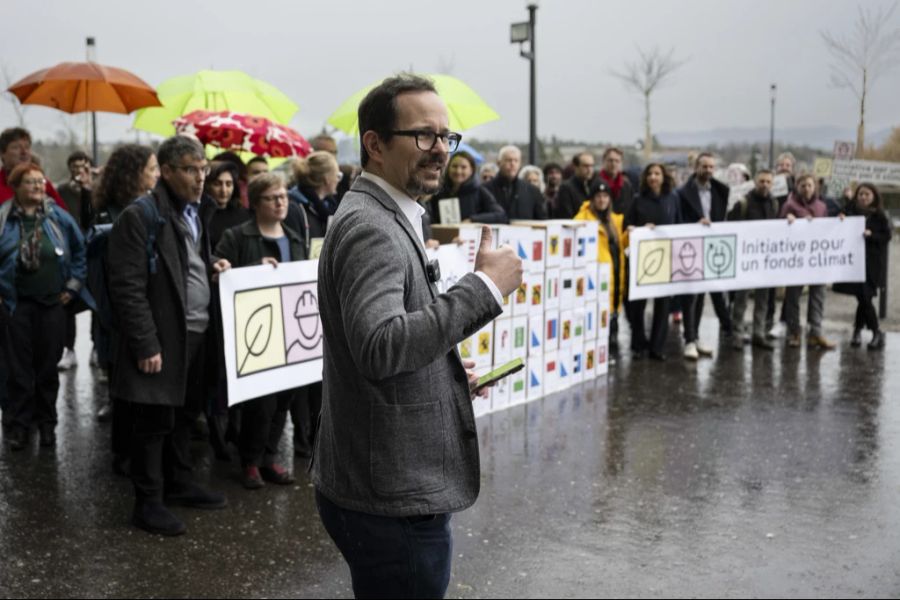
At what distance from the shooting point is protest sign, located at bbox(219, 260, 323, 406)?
20.1 feet

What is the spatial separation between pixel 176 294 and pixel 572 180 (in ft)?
21.0

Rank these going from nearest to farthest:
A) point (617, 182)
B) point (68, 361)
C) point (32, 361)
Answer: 1. point (32, 361)
2. point (68, 361)
3. point (617, 182)

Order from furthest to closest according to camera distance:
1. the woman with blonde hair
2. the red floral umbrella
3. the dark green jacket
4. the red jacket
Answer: the red floral umbrella
the red jacket
the woman with blonde hair
the dark green jacket

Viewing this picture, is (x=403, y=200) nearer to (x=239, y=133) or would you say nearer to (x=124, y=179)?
(x=124, y=179)

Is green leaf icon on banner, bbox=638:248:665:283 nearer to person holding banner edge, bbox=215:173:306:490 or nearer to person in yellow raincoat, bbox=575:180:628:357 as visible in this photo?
person in yellow raincoat, bbox=575:180:628:357

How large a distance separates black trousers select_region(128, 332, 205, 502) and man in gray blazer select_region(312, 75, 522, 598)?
3068mm

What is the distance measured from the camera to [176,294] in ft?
17.5

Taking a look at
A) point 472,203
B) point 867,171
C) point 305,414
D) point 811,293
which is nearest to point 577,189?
point 472,203

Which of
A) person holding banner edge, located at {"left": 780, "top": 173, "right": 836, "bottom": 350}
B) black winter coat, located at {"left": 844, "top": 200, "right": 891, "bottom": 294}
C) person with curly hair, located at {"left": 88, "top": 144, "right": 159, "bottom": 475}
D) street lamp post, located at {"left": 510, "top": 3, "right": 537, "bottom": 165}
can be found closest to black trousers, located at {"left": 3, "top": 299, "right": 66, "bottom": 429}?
person with curly hair, located at {"left": 88, "top": 144, "right": 159, "bottom": 475}

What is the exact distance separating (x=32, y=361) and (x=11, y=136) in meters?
1.96

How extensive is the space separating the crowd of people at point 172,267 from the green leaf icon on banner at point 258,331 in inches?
8.1

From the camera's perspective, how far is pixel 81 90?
9.38 metres

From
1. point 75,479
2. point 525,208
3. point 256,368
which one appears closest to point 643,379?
point 525,208

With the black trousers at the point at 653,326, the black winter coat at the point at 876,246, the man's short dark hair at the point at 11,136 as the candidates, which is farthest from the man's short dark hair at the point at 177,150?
the black winter coat at the point at 876,246
